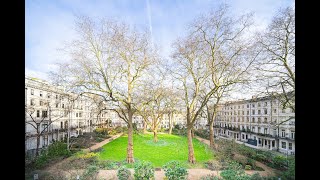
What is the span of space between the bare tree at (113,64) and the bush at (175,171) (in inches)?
24.8

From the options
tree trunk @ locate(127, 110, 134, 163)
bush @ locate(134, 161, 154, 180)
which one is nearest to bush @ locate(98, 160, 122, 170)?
tree trunk @ locate(127, 110, 134, 163)

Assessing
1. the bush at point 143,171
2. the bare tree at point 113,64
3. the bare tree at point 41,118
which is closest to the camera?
the bare tree at point 41,118

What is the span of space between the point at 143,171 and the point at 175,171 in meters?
0.45

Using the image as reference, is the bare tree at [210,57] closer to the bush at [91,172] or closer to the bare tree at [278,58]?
the bare tree at [278,58]

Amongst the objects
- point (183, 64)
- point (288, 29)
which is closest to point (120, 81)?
point (183, 64)

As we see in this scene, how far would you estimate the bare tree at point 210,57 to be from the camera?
2.60m

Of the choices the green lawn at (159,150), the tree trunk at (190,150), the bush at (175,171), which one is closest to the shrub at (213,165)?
the green lawn at (159,150)

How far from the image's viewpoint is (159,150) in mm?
2641

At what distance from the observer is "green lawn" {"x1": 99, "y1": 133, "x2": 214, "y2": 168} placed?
8.46 feet

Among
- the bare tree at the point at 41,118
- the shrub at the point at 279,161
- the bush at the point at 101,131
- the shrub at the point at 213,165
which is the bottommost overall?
the shrub at the point at 213,165

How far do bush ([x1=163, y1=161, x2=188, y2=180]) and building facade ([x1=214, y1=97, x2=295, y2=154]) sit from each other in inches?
27.9

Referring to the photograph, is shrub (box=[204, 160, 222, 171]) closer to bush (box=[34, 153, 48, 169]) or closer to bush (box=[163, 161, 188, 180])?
bush (box=[163, 161, 188, 180])
